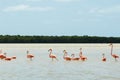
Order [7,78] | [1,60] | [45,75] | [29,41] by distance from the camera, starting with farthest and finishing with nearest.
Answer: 1. [29,41]
2. [1,60]
3. [45,75]
4. [7,78]

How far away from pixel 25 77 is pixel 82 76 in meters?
2.12

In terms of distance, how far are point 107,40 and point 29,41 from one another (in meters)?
10.1

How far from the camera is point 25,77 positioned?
1648 cm

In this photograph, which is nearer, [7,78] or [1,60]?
[7,78]

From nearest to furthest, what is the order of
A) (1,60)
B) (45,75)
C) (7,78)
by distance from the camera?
1. (7,78)
2. (45,75)
3. (1,60)

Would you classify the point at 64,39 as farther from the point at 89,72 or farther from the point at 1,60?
the point at 89,72

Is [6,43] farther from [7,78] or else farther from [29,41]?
[7,78]

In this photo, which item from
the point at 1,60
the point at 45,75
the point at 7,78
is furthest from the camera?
the point at 1,60

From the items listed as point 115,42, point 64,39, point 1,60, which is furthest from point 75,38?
point 1,60

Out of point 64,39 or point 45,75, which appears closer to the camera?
point 45,75

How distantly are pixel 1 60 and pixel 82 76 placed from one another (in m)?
10.8

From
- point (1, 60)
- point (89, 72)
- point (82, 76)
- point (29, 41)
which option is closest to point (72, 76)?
point (82, 76)

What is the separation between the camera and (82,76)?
16859mm

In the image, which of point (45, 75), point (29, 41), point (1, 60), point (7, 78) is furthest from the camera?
point (29, 41)
